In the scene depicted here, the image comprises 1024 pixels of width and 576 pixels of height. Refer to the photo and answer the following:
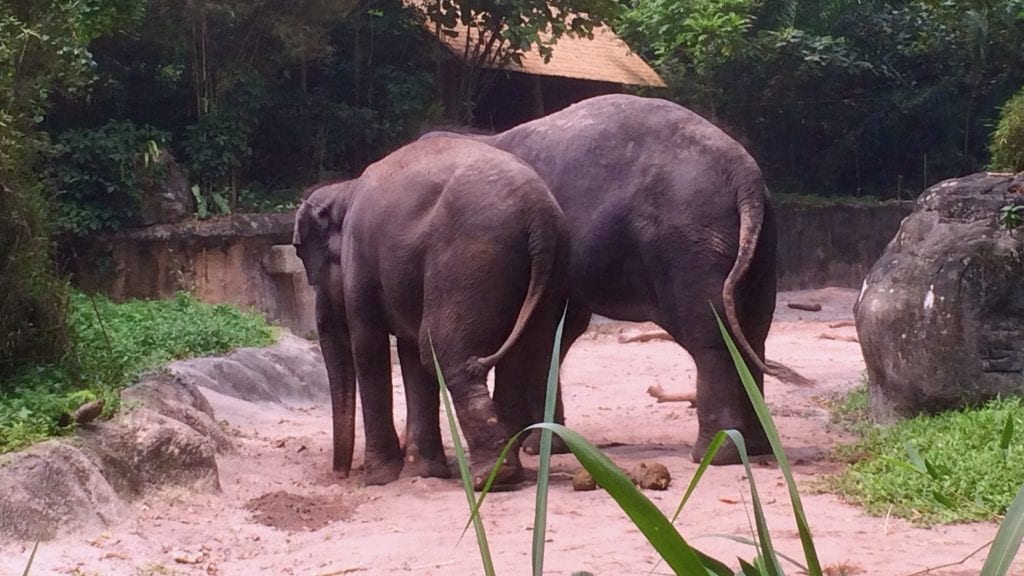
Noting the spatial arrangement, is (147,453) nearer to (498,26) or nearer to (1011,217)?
(1011,217)

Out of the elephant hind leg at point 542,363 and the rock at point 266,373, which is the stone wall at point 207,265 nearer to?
the rock at point 266,373

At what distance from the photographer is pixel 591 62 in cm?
1883

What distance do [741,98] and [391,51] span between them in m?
6.81

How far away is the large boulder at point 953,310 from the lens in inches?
250

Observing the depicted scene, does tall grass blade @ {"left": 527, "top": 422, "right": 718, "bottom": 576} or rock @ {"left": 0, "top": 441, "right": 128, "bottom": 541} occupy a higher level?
tall grass blade @ {"left": 527, "top": 422, "right": 718, "bottom": 576}

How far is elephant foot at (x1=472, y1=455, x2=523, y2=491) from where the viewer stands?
17.6 feet

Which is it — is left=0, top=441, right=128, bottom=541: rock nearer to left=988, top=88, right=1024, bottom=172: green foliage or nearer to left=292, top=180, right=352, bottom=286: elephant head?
left=292, top=180, right=352, bottom=286: elephant head

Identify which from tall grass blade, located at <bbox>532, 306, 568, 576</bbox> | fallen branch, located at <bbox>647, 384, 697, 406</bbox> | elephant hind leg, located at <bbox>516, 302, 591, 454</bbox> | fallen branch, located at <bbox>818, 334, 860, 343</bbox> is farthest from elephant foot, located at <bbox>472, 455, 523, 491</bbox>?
fallen branch, located at <bbox>818, 334, 860, 343</bbox>

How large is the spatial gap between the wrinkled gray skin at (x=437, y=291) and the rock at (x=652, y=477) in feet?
1.82

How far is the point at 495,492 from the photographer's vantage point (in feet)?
17.6

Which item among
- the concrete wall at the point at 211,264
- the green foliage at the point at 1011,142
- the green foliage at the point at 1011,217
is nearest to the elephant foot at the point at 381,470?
the green foliage at the point at 1011,217

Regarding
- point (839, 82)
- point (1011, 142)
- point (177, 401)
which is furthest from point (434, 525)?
point (839, 82)

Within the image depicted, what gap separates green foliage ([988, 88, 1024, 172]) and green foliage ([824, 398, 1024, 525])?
6.67ft

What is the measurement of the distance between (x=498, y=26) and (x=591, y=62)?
9.98 ft
